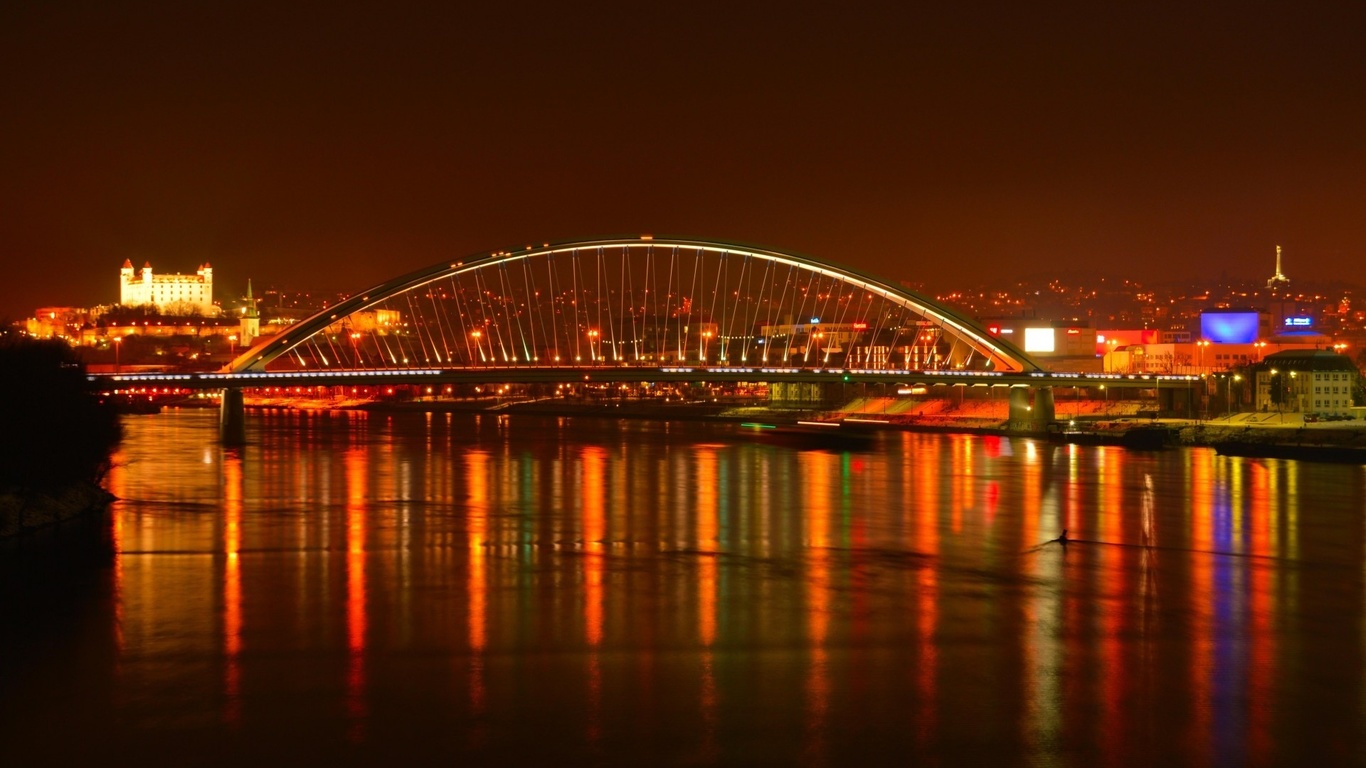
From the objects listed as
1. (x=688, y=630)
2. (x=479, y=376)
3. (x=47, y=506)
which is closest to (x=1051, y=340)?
(x=479, y=376)

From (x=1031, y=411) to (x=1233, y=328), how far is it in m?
25.1

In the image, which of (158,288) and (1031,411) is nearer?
(1031,411)

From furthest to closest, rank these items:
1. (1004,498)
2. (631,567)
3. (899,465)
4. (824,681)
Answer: (899,465) < (1004,498) < (631,567) < (824,681)

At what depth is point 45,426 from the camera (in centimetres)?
2239

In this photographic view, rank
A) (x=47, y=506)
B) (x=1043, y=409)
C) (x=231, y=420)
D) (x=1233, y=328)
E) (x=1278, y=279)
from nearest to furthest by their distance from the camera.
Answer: (x=47, y=506) → (x=231, y=420) → (x=1043, y=409) → (x=1233, y=328) → (x=1278, y=279)

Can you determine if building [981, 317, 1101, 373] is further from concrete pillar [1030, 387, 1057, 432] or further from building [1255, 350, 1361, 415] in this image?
concrete pillar [1030, 387, 1057, 432]

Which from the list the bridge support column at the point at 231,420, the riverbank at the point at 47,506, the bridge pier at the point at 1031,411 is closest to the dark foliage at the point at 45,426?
the riverbank at the point at 47,506

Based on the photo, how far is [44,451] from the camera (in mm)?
22328

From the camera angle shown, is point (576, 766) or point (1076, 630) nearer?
point (576, 766)

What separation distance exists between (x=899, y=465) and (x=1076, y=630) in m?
24.0

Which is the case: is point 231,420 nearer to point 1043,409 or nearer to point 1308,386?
point 1043,409

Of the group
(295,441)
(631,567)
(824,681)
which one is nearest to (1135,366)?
(295,441)

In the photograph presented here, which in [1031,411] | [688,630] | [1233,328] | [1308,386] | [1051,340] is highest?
[1233,328]

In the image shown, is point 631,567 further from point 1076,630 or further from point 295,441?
point 295,441
